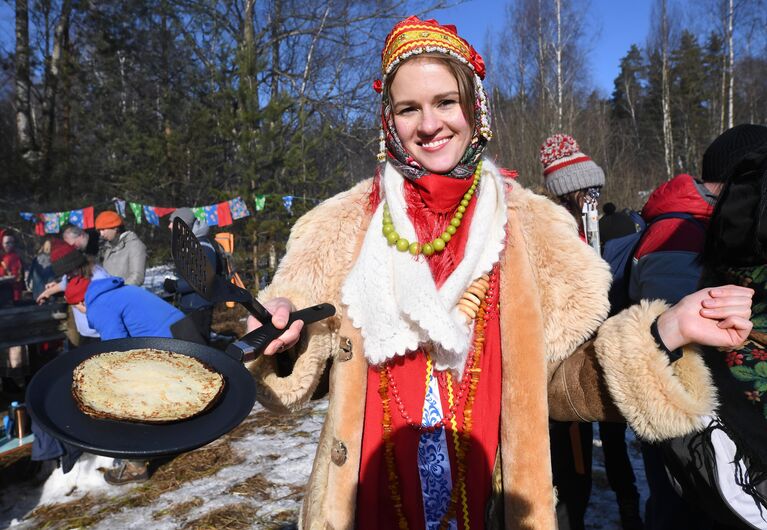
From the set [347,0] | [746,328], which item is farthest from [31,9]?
[746,328]

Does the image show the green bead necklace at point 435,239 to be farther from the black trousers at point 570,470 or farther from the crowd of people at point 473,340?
the black trousers at point 570,470

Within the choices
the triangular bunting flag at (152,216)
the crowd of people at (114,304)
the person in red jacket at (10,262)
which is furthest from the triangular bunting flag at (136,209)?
the crowd of people at (114,304)

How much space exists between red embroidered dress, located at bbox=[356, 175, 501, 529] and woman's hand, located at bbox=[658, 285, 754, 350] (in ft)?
1.41

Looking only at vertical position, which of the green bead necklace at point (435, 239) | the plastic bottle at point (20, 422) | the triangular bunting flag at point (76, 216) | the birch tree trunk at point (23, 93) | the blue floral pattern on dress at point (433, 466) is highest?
the birch tree trunk at point (23, 93)

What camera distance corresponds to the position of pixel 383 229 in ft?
4.58

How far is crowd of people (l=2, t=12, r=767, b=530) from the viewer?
1139 mm

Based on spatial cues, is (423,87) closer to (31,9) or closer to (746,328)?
(746,328)

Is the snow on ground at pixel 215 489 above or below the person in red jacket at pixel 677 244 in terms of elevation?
below

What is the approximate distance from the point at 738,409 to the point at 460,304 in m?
0.65

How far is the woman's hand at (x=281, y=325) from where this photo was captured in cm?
121

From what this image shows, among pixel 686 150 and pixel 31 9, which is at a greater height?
pixel 31 9

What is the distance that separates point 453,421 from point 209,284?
2.28ft

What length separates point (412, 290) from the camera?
50.4 inches

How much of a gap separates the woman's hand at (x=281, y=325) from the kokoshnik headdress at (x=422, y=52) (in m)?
0.49
